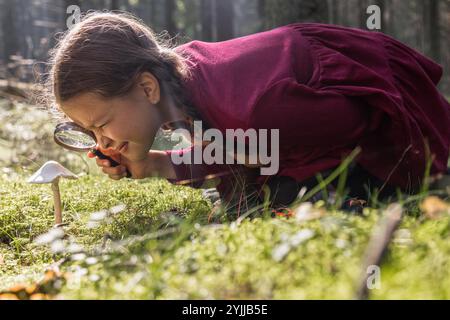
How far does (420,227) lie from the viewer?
6.12 ft

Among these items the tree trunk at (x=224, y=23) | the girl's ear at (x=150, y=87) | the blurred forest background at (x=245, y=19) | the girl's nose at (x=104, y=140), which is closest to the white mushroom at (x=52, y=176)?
the girl's nose at (x=104, y=140)

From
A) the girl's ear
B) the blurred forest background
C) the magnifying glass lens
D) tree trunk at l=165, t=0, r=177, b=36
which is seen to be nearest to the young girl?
the girl's ear

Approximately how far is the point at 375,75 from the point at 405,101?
30 cm

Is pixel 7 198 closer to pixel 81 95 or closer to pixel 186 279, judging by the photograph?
pixel 81 95

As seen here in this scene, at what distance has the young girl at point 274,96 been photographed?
2795 millimetres

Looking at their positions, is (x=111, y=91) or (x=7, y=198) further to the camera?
(x=7, y=198)

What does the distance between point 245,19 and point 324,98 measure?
51491 mm

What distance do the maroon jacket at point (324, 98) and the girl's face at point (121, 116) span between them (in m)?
0.24

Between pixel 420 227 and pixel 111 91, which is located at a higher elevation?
pixel 111 91

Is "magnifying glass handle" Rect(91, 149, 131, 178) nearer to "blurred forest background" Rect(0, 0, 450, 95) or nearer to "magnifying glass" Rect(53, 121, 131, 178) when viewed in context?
"magnifying glass" Rect(53, 121, 131, 178)

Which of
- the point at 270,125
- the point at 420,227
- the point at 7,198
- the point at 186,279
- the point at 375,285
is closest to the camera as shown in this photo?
the point at 375,285

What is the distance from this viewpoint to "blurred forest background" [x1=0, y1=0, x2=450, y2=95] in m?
6.26

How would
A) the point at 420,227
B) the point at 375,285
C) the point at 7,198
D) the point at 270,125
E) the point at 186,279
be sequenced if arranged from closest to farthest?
the point at 375,285
the point at 186,279
the point at 420,227
the point at 270,125
the point at 7,198

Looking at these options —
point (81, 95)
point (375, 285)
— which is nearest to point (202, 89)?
point (81, 95)
